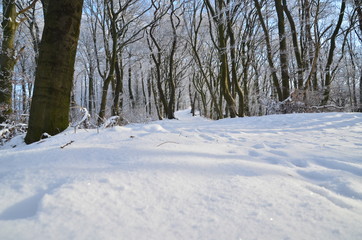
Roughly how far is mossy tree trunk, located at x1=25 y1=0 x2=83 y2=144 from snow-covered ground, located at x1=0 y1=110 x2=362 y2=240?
1.09 meters

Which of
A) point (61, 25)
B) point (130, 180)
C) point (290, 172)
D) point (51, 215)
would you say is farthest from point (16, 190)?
point (61, 25)

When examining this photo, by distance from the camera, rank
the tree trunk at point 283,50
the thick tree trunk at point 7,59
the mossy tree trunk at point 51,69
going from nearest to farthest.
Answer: the mossy tree trunk at point 51,69 → the thick tree trunk at point 7,59 → the tree trunk at point 283,50

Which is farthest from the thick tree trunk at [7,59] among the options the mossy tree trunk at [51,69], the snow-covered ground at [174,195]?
the snow-covered ground at [174,195]

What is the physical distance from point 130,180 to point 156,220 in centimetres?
35

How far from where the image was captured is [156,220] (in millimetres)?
721

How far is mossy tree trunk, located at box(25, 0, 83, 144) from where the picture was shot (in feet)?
7.21

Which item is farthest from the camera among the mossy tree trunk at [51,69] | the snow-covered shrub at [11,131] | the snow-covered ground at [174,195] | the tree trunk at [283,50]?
the tree trunk at [283,50]

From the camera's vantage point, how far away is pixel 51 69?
86.7 inches

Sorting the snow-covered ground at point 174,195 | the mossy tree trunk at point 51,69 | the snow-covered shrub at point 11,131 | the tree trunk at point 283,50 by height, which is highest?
the tree trunk at point 283,50

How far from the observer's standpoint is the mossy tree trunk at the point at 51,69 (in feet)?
7.21

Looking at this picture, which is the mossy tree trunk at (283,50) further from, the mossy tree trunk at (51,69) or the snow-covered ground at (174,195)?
the mossy tree trunk at (51,69)

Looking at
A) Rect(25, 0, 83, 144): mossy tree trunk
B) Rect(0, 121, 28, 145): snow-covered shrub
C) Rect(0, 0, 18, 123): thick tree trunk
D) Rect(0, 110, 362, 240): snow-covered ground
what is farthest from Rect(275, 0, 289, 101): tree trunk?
Rect(0, 0, 18, 123): thick tree trunk

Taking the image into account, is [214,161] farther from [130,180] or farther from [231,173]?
[130,180]

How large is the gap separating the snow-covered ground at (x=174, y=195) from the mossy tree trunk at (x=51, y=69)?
109cm
